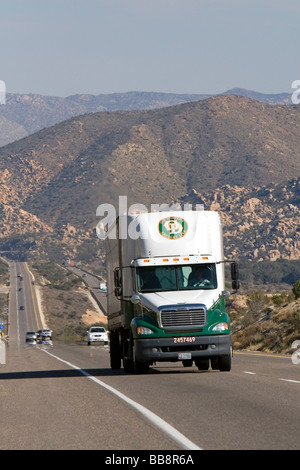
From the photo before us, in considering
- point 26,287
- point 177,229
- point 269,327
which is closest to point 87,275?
point 26,287

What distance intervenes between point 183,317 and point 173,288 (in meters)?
0.92

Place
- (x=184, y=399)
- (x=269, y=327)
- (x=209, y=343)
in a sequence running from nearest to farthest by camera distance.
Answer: (x=184, y=399) < (x=209, y=343) < (x=269, y=327)

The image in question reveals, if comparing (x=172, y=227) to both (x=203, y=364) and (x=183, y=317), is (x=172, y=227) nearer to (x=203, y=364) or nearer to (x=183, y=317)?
(x=183, y=317)

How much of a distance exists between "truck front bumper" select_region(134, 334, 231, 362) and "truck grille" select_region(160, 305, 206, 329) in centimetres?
33

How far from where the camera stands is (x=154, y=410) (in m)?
14.6

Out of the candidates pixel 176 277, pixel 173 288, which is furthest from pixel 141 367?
pixel 176 277

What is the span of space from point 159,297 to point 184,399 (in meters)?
6.21

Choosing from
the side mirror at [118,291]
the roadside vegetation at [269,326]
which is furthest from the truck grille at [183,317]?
the roadside vegetation at [269,326]

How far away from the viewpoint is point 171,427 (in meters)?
12.3

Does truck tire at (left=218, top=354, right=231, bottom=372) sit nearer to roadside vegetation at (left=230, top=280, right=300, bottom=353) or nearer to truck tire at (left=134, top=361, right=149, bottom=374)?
truck tire at (left=134, top=361, right=149, bottom=374)

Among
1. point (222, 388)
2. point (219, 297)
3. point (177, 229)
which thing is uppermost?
point (177, 229)

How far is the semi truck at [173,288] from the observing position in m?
22.1

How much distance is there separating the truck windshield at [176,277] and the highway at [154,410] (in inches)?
85.3

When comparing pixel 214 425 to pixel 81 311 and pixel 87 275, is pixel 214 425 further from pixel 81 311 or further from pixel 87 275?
pixel 87 275
